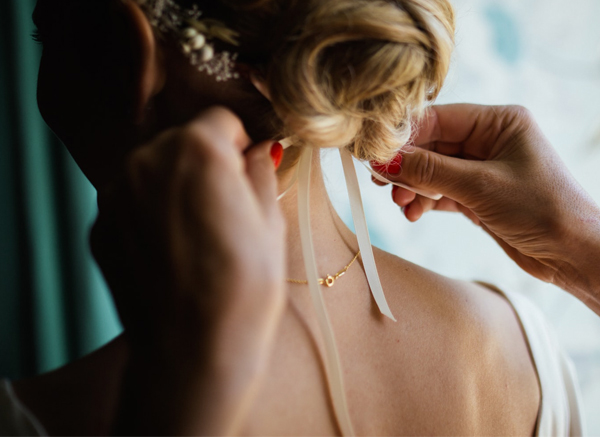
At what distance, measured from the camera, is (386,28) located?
632mm

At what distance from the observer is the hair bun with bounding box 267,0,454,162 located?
0.63 m

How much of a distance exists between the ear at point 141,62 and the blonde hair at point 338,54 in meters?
0.14

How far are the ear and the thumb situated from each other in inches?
21.6

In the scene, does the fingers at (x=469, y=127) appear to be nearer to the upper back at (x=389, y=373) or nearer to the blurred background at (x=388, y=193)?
the blurred background at (x=388, y=193)

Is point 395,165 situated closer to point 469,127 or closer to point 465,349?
point 469,127

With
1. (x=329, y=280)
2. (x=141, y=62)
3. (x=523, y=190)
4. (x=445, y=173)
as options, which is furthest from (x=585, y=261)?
(x=141, y=62)

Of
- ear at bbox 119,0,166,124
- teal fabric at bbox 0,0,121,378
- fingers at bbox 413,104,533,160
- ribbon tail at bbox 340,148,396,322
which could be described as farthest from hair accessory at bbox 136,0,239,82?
teal fabric at bbox 0,0,121,378

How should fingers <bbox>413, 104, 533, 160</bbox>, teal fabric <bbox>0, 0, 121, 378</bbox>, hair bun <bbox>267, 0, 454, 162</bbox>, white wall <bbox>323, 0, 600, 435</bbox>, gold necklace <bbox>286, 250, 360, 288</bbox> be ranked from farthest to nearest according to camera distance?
white wall <bbox>323, 0, 600, 435</bbox> → teal fabric <bbox>0, 0, 121, 378</bbox> → fingers <bbox>413, 104, 533, 160</bbox> → gold necklace <bbox>286, 250, 360, 288</bbox> → hair bun <bbox>267, 0, 454, 162</bbox>

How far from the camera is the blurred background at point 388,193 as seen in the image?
3.99 feet

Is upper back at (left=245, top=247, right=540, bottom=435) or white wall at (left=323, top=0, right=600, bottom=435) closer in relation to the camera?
upper back at (left=245, top=247, right=540, bottom=435)

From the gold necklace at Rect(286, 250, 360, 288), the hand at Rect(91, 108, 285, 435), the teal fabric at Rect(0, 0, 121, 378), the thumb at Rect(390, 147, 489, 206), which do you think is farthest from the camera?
the teal fabric at Rect(0, 0, 121, 378)

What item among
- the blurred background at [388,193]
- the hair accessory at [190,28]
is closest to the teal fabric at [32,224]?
the blurred background at [388,193]

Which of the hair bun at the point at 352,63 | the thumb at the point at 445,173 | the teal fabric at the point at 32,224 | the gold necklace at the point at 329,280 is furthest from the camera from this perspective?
the teal fabric at the point at 32,224

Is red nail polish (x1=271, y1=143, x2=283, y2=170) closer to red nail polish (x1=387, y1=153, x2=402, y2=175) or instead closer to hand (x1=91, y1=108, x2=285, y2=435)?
hand (x1=91, y1=108, x2=285, y2=435)
